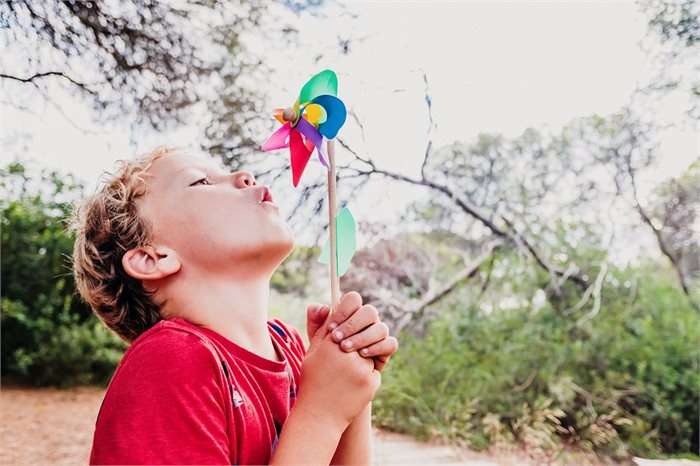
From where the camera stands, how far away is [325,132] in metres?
0.72

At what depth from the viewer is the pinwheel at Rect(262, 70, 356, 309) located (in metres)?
0.71

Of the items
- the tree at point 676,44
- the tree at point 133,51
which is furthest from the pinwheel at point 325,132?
the tree at point 676,44

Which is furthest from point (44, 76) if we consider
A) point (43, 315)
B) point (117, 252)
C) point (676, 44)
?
point (676, 44)

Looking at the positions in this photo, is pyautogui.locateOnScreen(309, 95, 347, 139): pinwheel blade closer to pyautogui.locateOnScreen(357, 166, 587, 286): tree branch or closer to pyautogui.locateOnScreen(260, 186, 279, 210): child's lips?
pyautogui.locateOnScreen(260, 186, 279, 210): child's lips

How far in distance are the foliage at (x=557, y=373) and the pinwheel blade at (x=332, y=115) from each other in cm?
144

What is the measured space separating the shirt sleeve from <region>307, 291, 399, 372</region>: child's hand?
15cm

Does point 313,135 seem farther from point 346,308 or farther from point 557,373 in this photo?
point 557,373

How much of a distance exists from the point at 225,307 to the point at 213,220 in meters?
0.11

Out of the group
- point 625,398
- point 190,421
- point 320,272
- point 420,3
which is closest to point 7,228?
point 320,272

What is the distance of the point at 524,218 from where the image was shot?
79.9 inches

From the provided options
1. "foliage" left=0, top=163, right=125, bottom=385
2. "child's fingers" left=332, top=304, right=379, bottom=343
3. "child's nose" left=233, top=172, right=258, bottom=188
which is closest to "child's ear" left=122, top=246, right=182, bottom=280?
"child's nose" left=233, top=172, right=258, bottom=188

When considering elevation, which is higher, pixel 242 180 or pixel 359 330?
pixel 242 180

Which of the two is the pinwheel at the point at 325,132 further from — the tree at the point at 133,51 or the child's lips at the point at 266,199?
the tree at the point at 133,51

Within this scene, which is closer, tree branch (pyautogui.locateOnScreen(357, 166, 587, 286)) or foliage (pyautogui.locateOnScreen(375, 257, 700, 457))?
foliage (pyautogui.locateOnScreen(375, 257, 700, 457))
